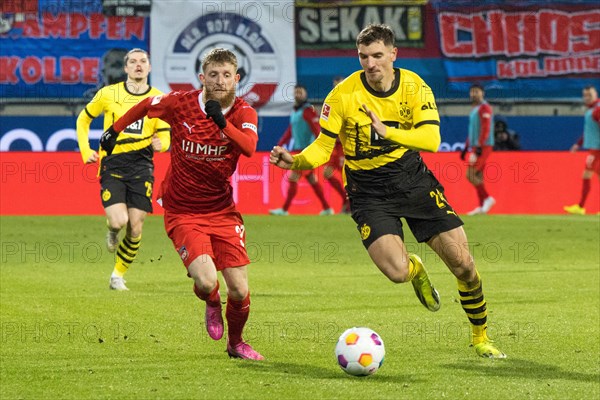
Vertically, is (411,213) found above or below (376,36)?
below

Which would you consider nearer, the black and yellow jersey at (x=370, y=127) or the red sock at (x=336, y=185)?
the black and yellow jersey at (x=370, y=127)

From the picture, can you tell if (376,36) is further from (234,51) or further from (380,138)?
(234,51)

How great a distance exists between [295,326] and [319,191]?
11550mm

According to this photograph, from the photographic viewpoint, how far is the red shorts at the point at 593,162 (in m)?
20.6

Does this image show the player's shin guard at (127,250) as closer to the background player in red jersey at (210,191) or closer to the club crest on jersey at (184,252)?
the background player in red jersey at (210,191)

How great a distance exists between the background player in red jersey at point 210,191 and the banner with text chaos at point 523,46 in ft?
55.3

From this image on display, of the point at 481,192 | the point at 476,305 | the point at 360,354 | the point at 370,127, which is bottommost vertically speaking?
the point at 481,192

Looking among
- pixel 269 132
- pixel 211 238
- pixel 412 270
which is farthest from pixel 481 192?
pixel 211 238

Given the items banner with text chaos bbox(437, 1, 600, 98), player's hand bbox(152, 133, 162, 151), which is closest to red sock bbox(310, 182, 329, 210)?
banner with text chaos bbox(437, 1, 600, 98)

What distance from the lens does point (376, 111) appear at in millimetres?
7809

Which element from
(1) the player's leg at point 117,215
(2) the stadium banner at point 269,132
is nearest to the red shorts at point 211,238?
(1) the player's leg at point 117,215

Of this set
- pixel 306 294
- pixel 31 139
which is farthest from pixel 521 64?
pixel 306 294

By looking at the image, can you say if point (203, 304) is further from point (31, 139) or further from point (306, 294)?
point (31, 139)

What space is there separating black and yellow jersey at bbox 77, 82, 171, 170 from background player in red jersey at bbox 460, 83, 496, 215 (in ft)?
33.1
